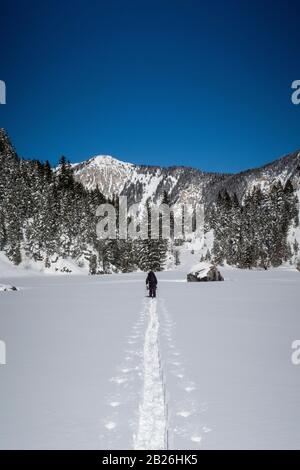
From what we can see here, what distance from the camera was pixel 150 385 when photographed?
6.39 metres

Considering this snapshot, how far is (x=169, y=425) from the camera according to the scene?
4.80m

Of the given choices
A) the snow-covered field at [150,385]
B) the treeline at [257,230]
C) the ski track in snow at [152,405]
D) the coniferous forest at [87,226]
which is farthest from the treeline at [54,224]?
the ski track in snow at [152,405]

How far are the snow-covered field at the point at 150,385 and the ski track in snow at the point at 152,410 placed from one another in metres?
0.01

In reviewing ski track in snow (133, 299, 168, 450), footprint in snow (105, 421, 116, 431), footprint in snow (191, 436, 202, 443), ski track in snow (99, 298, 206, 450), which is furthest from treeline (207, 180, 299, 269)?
footprint in snow (191, 436, 202, 443)

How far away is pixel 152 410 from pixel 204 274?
35.7 meters

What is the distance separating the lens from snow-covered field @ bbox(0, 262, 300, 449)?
4.55 meters

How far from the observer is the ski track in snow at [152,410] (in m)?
4.39

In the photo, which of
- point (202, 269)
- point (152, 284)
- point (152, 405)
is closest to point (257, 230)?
point (202, 269)

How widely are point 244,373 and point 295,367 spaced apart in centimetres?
128

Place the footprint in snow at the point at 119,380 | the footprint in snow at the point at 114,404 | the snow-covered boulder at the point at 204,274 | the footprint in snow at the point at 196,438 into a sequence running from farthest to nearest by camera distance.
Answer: the snow-covered boulder at the point at 204,274 → the footprint in snow at the point at 119,380 → the footprint in snow at the point at 114,404 → the footprint in snow at the point at 196,438

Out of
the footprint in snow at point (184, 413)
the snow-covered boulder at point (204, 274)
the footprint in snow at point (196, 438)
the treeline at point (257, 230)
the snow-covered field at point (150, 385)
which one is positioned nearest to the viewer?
the footprint in snow at point (196, 438)

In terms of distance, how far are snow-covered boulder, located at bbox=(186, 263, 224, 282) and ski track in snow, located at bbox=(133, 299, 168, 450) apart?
32166mm

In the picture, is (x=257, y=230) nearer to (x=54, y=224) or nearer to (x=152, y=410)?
(x=54, y=224)

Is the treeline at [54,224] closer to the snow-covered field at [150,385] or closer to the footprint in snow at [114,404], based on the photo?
the snow-covered field at [150,385]
